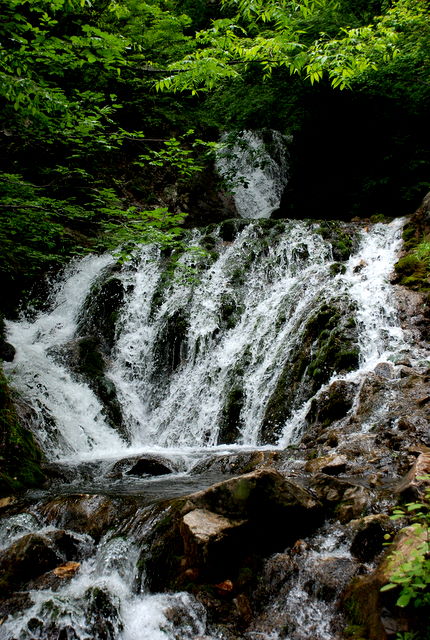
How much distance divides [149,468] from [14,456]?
1850mm

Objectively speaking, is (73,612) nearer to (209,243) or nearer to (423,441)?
(423,441)

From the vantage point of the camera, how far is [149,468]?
648cm

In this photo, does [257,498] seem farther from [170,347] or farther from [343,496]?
[170,347]

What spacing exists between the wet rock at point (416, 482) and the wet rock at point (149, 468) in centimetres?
368

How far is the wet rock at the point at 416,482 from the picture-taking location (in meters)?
3.37

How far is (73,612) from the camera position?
11.0ft

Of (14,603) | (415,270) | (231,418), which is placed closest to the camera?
(14,603)

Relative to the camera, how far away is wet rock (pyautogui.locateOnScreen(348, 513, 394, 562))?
3.29 m

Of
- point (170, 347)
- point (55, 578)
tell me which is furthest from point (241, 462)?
point (170, 347)

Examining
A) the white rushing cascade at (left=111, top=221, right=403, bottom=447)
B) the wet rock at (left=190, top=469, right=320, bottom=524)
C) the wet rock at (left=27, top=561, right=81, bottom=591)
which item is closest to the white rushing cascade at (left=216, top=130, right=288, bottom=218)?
the white rushing cascade at (left=111, top=221, right=403, bottom=447)

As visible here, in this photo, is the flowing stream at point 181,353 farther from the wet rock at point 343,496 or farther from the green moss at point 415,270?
the wet rock at point 343,496

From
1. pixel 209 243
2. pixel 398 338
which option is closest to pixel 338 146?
pixel 209 243

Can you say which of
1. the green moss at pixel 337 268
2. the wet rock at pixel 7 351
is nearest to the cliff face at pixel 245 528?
the wet rock at pixel 7 351

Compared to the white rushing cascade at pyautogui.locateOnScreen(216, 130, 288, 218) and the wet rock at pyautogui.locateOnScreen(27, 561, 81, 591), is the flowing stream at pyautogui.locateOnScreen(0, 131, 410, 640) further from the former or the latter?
the white rushing cascade at pyautogui.locateOnScreen(216, 130, 288, 218)
